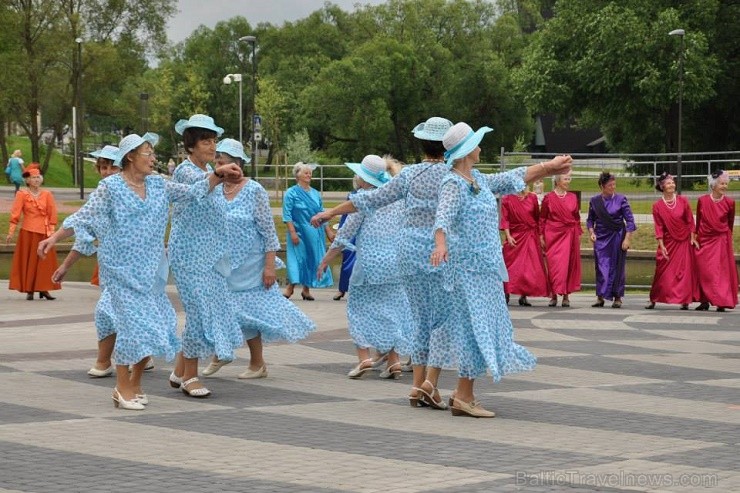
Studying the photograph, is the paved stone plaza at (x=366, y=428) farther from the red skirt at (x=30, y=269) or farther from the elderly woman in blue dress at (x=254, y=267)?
the red skirt at (x=30, y=269)

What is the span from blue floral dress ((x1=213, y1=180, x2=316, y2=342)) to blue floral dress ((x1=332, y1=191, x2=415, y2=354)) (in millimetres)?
737

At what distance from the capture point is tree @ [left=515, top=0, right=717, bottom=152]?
184 feet

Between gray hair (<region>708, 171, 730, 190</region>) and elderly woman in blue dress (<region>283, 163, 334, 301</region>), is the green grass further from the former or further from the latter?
gray hair (<region>708, 171, 730, 190</region>)

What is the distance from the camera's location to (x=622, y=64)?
185 feet

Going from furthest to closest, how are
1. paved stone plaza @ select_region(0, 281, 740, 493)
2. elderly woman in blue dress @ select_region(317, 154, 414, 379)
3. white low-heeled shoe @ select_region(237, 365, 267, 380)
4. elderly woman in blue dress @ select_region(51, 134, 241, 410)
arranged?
elderly woman in blue dress @ select_region(317, 154, 414, 379) → white low-heeled shoe @ select_region(237, 365, 267, 380) → elderly woman in blue dress @ select_region(51, 134, 241, 410) → paved stone plaza @ select_region(0, 281, 740, 493)

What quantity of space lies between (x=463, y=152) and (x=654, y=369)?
3577 millimetres

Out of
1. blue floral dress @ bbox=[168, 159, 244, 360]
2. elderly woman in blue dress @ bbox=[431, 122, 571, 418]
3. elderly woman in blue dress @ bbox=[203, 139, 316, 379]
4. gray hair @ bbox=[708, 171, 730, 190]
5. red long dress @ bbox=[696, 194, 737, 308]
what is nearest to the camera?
elderly woman in blue dress @ bbox=[431, 122, 571, 418]

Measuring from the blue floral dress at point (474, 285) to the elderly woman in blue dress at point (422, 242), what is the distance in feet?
0.97

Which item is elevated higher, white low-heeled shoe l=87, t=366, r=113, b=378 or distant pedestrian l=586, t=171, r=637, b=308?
distant pedestrian l=586, t=171, r=637, b=308

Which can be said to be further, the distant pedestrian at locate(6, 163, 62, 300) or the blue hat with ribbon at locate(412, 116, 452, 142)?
the distant pedestrian at locate(6, 163, 62, 300)

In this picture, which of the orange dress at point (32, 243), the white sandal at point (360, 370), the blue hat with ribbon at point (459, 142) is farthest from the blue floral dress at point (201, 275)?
the orange dress at point (32, 243)

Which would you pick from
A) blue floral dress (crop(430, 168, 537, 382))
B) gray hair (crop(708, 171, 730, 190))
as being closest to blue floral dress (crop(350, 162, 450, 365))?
blue floral dress (crop(430, 168, 537, 382))

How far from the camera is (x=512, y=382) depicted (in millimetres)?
11734

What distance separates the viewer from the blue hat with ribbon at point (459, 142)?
991 cm
